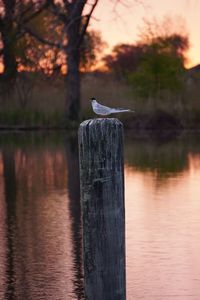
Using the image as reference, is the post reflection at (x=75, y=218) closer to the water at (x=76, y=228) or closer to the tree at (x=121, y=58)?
the water at (x=76, y=228)

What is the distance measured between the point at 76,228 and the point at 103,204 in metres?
7.34

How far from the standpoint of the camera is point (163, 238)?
1304 centimetres

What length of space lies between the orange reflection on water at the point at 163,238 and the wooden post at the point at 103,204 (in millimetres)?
2916

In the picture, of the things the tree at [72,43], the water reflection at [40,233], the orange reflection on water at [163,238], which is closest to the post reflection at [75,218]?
the water reflection at [40,233]

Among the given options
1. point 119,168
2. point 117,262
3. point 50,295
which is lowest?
point 50,295

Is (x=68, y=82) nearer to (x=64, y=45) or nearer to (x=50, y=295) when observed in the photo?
(x=64, y=45)

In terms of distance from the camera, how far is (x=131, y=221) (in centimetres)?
1477

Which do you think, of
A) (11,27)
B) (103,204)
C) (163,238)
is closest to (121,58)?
(11,27)

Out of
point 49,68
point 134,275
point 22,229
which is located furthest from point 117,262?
point 49,68

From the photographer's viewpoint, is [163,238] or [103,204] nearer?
[103,204]

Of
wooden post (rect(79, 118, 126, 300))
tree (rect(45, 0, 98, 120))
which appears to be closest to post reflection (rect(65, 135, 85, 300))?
wooden post (rect(79, 118, 126, 300))

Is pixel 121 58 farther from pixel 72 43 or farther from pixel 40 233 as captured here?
pixel 40 233

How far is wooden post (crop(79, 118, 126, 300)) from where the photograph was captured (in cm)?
691

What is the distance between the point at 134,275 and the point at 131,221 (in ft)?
12.9
